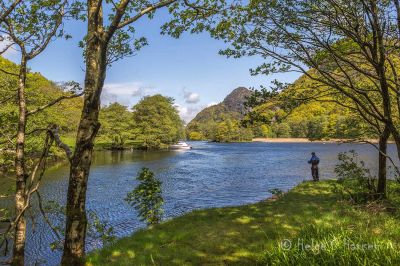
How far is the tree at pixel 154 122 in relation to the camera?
269 feet

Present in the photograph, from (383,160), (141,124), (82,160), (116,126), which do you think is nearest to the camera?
(82,160)

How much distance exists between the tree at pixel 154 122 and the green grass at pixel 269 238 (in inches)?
2742

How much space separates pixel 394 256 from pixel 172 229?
7264 mm

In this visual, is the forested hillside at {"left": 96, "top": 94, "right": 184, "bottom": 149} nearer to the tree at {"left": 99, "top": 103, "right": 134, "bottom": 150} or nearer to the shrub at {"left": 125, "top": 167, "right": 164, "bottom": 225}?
the tree at {"left": 99, "top": 103, "right": 134, "bottom": 150}

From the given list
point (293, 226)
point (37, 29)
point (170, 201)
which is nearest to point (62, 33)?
point (37, 29)

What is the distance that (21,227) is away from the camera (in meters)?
8.34

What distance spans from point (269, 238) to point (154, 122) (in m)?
76.8

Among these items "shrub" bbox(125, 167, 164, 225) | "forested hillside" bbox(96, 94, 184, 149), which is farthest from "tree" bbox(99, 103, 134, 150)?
"shrub" bbox(125, 167, 164, 225)

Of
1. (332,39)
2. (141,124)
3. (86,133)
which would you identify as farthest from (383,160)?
(141,124)

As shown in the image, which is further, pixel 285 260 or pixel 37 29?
pixel 37 29

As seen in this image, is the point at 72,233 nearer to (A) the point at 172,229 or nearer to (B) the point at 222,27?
(A) the point at 172,229

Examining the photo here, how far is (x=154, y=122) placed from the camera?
84.0 metres

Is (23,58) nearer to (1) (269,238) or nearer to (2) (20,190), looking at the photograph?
(2) (20,190)

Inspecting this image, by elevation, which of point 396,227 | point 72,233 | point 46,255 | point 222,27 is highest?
point 222,27
